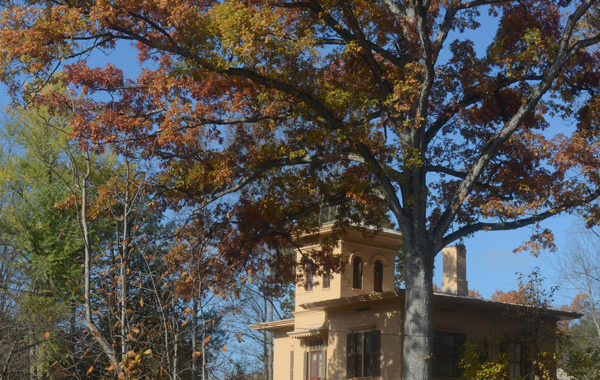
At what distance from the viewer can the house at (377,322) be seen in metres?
26.4

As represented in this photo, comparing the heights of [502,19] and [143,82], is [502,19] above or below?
above

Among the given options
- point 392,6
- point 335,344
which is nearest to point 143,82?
point 392,6

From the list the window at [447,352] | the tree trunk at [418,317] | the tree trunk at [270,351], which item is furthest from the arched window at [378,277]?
the tree trunk at [418,317]

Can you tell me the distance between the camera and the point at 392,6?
20.4 m

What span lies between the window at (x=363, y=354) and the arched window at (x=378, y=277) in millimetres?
5052

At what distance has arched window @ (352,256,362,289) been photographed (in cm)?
3225

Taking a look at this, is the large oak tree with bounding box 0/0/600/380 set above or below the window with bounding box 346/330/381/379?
above

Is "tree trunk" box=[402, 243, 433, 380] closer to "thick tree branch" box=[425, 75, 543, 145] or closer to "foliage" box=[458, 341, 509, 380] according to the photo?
"thick tree branch" box=[425, 75, 543, 145]

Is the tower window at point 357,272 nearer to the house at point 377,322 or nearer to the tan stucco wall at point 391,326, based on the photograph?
the house at point 377,322

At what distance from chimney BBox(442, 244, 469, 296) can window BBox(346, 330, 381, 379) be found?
4.10 meters

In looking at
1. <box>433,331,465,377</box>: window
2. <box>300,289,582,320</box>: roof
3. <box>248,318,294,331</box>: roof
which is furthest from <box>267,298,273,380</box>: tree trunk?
<box>433,331,465,377</box>: window

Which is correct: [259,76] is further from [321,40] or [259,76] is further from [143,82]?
[143,82]

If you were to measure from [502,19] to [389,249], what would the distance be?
14.6 meters

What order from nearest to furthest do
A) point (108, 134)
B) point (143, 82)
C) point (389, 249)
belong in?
point (108, 134) → point (143, 82) → point (389, 249)
